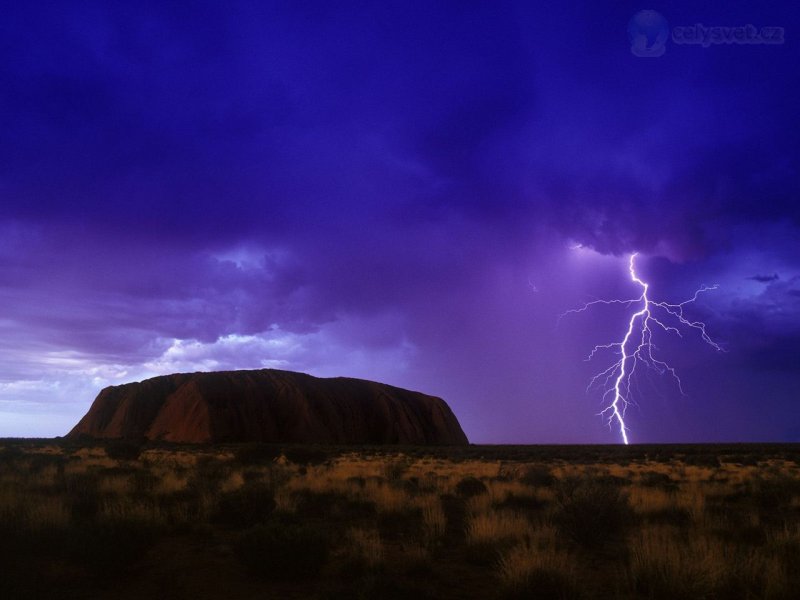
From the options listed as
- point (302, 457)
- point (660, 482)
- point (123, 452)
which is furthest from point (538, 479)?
point (123, 452)

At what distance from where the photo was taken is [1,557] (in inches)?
296

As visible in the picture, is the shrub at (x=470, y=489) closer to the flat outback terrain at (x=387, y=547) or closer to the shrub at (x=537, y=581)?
the flat outback terrain at (x=387, y=547)

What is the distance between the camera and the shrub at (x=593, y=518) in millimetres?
9539

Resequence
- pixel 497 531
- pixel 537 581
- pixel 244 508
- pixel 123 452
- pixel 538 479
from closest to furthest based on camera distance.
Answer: pixel 537 581
pixel 497 531
pixel 244 508
pixel 538 479
pixel 123 452

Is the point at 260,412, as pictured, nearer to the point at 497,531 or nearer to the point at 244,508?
the point at 244,508

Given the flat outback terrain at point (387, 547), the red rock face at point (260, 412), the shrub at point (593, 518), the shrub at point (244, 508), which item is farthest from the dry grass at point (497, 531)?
the red rock face at point (260, 412)

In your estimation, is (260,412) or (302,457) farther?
(260,412)

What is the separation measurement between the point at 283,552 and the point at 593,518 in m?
5.54

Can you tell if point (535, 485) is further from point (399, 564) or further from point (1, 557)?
point (1, 557)

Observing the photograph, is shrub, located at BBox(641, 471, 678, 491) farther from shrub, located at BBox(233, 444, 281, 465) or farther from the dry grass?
shrub, located at BBox(233, 444, 281, 465)

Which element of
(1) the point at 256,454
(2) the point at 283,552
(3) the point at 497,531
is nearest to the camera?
(2) the point at 283,552

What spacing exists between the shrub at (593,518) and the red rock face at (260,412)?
220ft

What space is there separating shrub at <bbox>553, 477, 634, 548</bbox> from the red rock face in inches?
2634

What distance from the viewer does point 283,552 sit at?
7535mm
